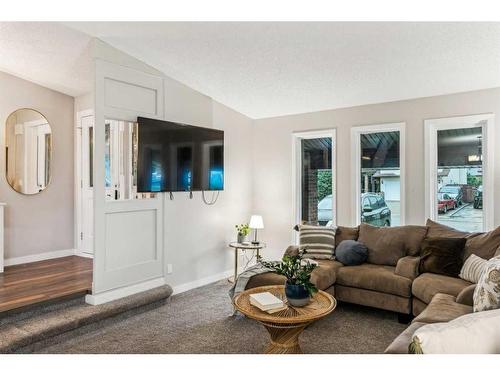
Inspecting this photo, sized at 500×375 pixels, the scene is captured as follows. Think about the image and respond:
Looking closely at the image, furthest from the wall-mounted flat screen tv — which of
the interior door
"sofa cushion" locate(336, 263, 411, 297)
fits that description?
"sofa cushion" locate(336, 263, 411, 297)

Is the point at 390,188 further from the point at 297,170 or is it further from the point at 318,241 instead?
the point at 297,170

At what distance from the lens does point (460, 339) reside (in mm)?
1531

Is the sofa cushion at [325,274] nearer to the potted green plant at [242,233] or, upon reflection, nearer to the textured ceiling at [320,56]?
the potted green plant at [242,233]

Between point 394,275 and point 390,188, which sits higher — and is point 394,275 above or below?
below

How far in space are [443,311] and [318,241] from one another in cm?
191

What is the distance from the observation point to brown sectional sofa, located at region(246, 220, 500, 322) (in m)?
3.37

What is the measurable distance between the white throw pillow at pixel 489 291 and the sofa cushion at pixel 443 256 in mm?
1069

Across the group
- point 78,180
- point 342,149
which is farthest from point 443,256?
point 78,180

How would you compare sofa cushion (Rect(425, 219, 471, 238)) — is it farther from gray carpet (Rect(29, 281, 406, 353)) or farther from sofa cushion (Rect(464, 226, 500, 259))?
gray carpet (Rect(29, 281, 406, 353))

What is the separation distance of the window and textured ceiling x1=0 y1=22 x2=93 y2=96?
2971 mm

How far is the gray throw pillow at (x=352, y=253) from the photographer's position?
13.3 feet

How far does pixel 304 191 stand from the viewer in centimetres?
556
